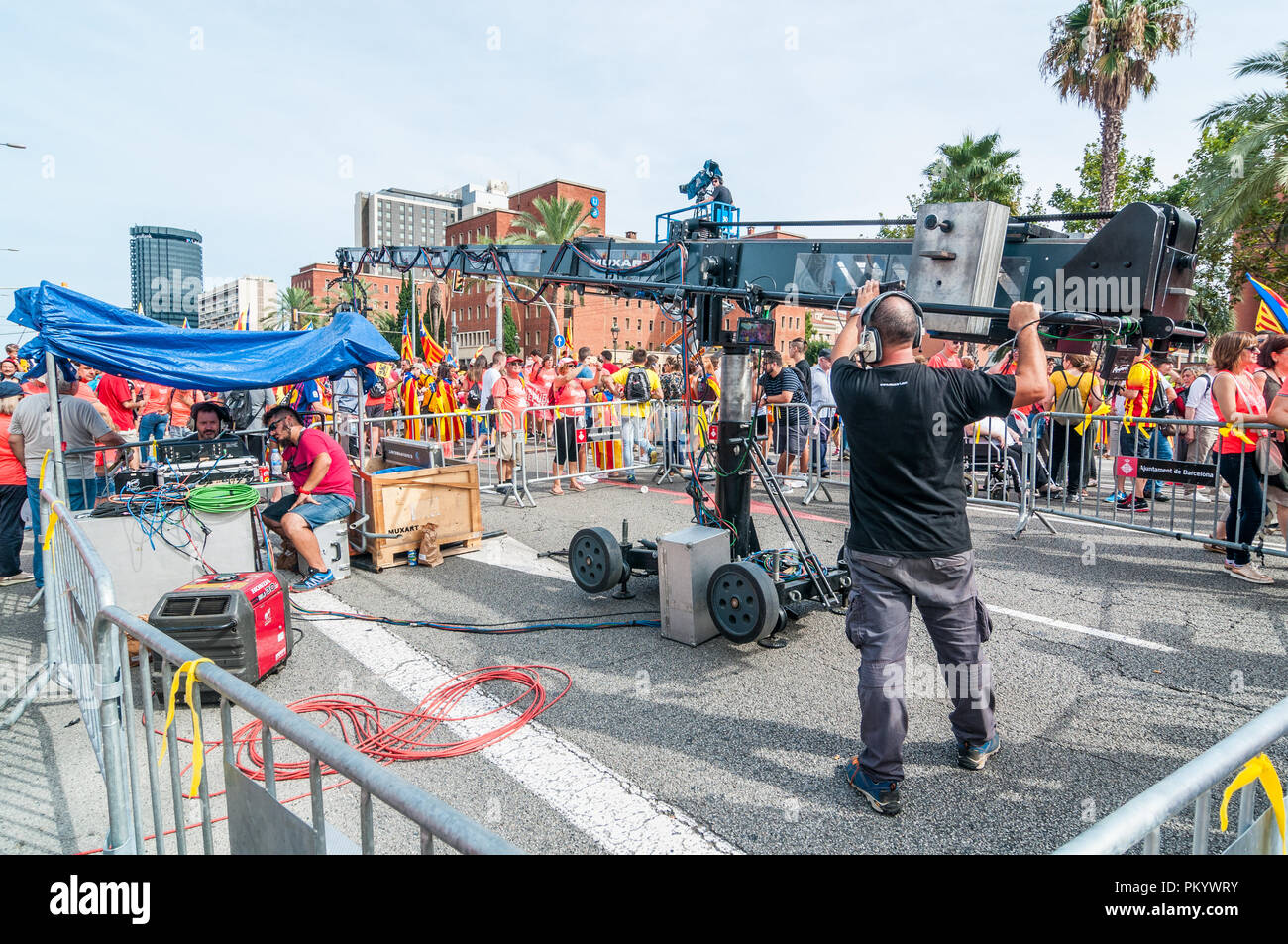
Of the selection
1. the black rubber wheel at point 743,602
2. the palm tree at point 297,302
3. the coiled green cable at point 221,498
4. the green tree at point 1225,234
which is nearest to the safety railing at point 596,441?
the coiled green cable at point 221,498

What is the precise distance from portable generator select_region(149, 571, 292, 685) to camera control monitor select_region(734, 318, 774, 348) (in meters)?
3.63

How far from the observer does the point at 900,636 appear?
355cm

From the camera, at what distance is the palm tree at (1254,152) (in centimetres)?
1812

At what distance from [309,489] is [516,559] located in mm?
2090

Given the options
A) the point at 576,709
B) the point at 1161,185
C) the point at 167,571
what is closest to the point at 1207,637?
the point at 576,709

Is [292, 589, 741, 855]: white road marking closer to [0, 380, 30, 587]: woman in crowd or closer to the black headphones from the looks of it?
the black headphones

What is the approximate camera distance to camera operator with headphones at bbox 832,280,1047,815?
3.46 meters

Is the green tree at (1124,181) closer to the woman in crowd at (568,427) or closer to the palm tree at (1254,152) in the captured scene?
the palm tree at (1254,152)

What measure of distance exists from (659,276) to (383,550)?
148 inches

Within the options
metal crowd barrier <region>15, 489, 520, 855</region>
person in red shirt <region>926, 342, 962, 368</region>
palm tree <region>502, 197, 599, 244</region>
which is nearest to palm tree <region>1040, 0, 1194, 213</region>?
person in red shirt <region>926, 342, 962, 368</region>

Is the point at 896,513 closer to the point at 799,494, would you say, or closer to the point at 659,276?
the point at 659,276

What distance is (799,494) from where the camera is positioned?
37.7 ft


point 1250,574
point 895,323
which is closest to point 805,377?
point 1250,574
